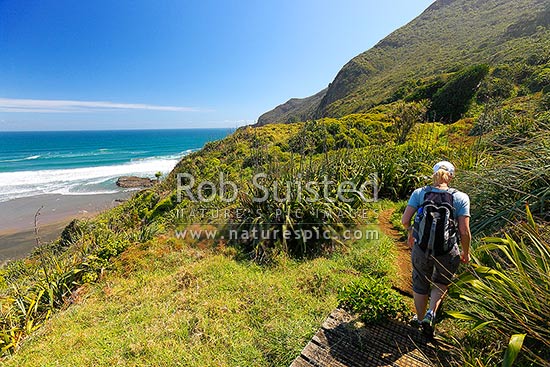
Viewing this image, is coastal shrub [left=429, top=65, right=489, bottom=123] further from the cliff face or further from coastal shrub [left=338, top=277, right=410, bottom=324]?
coastal shrub [left=338, top=277, right=410, bottom=324]

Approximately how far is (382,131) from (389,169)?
6.66 meters

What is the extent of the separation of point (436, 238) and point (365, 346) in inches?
48.6

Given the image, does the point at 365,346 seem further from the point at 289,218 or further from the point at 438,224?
the point at 289,218

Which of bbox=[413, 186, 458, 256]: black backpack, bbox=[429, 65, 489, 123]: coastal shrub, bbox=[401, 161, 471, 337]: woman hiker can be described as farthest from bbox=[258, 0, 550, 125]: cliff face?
bbox=[413, 186, 458, 256]: black backpack

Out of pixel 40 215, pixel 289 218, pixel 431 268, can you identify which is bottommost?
pixel 40 215

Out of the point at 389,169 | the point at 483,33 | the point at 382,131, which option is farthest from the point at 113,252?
the point at 483,33

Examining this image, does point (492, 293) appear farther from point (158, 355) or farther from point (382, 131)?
point (382, 131)

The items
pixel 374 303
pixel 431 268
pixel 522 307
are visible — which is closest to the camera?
pixel 522 307

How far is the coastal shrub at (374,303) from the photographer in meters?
2.73

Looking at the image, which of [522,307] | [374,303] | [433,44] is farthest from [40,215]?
[433,44]

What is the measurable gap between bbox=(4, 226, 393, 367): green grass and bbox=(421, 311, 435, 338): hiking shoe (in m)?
1.11

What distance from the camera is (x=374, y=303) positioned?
9.07ft

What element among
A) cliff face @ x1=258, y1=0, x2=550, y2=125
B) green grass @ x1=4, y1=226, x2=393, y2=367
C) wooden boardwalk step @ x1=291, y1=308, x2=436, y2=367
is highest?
cliff face @ x1=258, y1=0, x2=550, y2=125

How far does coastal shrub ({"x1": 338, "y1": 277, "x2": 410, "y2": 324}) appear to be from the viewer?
8.97 ft
